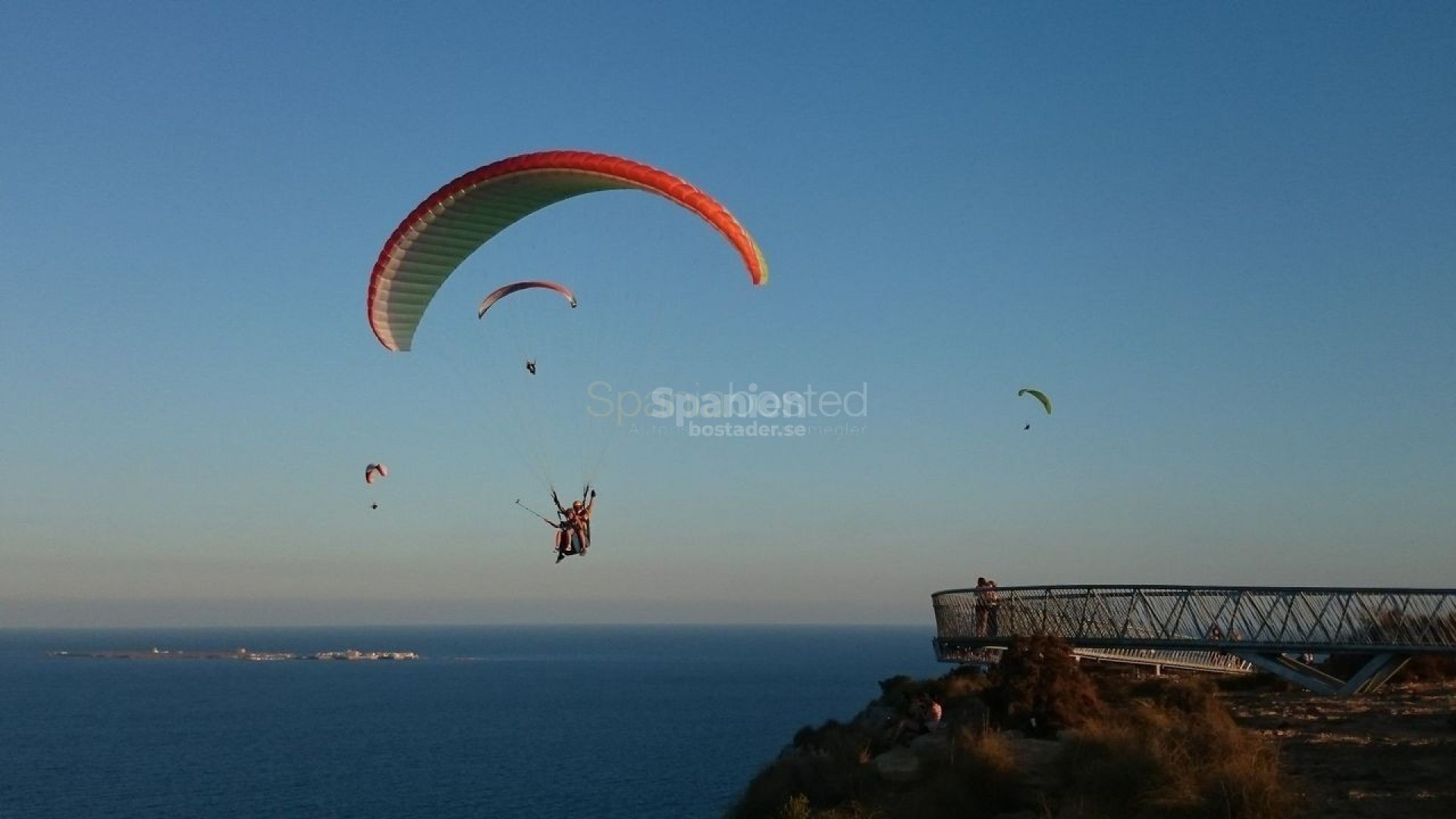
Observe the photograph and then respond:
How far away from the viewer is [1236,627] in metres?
23.2

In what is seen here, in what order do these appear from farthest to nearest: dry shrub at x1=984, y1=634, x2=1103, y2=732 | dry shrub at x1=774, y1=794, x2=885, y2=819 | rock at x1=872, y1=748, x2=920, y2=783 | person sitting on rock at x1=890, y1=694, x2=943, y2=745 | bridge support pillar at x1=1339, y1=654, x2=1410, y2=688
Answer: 1. bridge support pillar at x1=1339, y1=654, x2=1410, y2=688
2. person sitting on rock at x1=890, y1=694, x2=943, y2=745
3. dry shrub at x1=984, y1=634, x2=1103, y2=732
4. rock at x1=872, y1=748, x2=920, y2=783
5. dry shrub at x1=774, y1=794, x2=885, y2=819

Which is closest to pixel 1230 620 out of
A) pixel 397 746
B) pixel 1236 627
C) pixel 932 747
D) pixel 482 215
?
pixel 1236 627

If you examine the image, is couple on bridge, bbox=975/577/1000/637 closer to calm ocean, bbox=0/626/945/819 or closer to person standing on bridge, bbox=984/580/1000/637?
person standing on bridge, bbox=984/580/1000/637

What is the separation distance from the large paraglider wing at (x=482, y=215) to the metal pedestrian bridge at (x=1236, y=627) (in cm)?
961

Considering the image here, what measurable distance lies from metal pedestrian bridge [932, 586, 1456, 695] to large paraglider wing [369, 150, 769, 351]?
378 inches

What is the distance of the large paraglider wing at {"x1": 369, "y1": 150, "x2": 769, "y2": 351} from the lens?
880 inches

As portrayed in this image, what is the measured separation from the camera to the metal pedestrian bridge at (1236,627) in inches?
860

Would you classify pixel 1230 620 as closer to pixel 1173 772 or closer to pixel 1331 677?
pixel 1331 677

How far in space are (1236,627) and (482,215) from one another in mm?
16926

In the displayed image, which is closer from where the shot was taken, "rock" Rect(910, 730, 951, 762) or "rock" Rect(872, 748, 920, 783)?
"rock" Rect(910, 730, 951, 762)

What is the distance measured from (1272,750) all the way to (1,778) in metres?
81.9

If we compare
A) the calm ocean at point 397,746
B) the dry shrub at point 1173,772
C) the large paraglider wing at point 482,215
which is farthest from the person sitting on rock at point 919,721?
the calm ocean at point 397,746

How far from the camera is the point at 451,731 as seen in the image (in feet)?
320

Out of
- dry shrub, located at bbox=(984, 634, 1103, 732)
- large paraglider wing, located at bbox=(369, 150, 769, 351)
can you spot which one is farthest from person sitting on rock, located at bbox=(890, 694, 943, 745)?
large paraglider wing, located at bbox=(369, 150, 769, 351)
